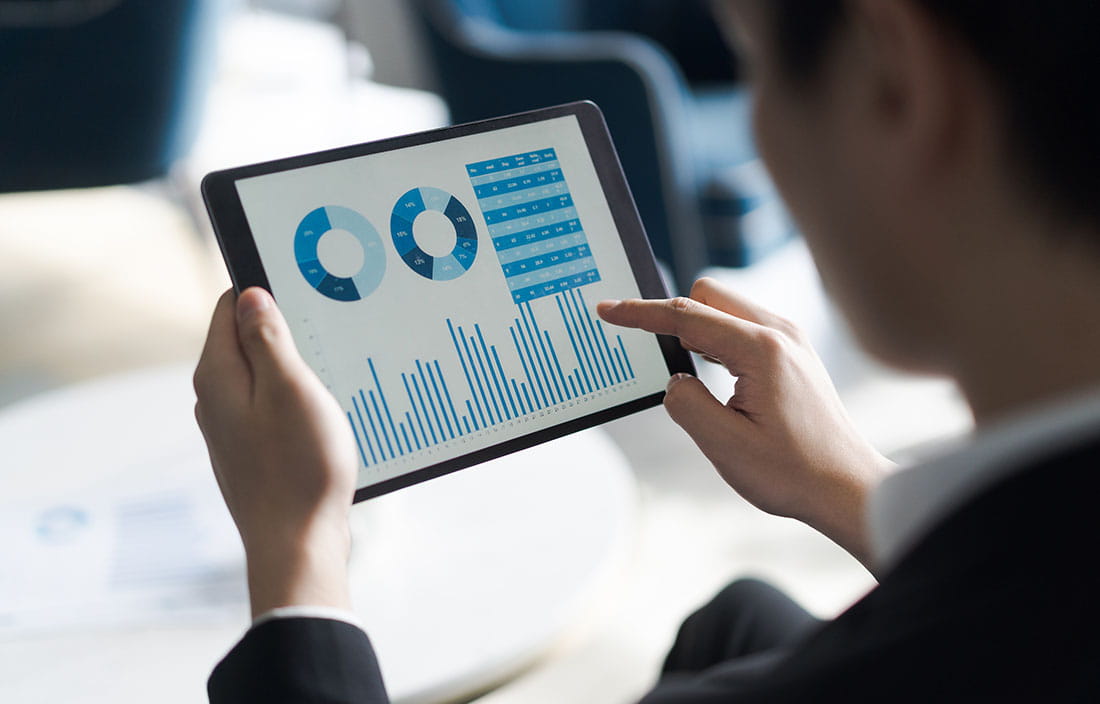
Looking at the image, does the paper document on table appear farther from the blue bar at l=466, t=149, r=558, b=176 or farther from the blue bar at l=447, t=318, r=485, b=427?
the blue bar at l=466, t=149, r=558, b=176

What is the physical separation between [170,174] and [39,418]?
1010 millimetres

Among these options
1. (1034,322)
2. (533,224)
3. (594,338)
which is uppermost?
(533,224)

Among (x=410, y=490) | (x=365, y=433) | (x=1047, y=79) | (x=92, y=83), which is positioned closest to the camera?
(x=1047, y=79)

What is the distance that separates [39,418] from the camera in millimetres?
1207

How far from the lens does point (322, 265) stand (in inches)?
29.1

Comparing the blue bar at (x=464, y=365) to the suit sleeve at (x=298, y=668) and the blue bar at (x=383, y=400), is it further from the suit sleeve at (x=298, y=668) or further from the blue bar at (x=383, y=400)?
the suit sleeve at (x=298, y=668)

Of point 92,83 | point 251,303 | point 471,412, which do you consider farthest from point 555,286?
point 92,83

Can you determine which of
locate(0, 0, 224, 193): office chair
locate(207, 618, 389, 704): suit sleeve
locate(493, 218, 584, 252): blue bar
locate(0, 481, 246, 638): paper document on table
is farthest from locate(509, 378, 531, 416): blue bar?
locate(0, 0, 224, 193): office chair

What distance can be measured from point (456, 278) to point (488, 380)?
0.08 meters

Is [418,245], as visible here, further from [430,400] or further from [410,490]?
[410,490]

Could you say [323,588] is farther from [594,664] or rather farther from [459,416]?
[594,664]

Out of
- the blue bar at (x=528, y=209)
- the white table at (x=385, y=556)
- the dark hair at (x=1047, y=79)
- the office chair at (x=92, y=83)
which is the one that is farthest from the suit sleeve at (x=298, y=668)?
the office chair at (x=92, y=83)

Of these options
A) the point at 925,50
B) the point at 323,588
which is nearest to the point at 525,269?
the point at 323,588

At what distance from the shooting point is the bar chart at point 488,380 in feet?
2.40
